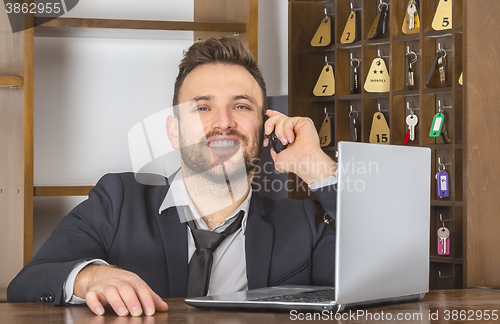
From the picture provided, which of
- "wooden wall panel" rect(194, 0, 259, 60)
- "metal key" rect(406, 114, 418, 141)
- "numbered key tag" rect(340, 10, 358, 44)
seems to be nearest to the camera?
"wooden wall panel" rect(194, 0, 259, 60)

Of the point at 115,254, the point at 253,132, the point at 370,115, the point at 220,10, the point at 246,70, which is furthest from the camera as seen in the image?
the point at 370,115

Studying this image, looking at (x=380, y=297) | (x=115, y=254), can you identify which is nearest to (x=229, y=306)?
(x=380, y=297)

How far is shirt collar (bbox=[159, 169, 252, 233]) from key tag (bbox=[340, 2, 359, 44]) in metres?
1.47

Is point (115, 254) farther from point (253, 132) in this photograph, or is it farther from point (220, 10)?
point (220, 10)

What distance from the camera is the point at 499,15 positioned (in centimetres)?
171

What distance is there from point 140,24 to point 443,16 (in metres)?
1.37

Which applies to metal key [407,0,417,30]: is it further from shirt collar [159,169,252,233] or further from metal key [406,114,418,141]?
shirt collar [159,169,252,233]

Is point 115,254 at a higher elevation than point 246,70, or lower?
lower

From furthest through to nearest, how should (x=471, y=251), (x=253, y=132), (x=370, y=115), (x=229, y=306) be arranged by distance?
(x=370, y=115) < (x=253, y=132) < (x=471, y=251) < (x=229, y=306)

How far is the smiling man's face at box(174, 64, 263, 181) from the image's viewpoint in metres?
1.82

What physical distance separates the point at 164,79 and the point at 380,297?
2.01m

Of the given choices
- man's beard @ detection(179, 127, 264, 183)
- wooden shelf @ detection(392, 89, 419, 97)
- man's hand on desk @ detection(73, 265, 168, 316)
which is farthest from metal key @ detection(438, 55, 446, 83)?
man's hand on desk @ detection(73, 265, 168, 316)

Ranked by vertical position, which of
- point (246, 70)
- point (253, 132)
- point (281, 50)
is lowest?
point (253, 132)

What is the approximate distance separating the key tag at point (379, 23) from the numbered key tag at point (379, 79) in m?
0.13
